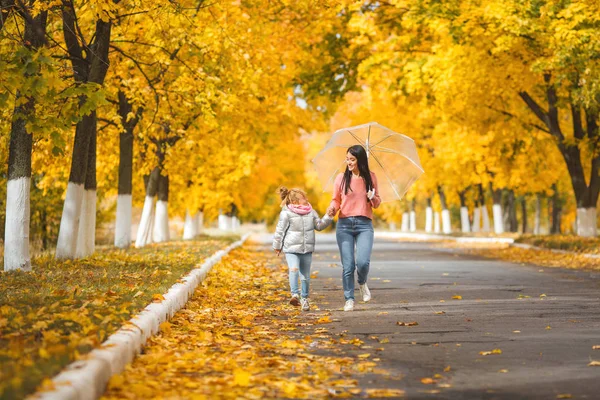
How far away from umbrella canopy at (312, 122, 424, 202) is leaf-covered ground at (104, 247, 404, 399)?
91.0 inches

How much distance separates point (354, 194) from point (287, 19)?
16.6 m

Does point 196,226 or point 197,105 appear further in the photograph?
point 196,226

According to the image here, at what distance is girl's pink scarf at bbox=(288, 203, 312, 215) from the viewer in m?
12.8

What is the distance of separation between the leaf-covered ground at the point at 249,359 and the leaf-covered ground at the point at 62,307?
1.46ft

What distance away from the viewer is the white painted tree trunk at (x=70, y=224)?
17.8 m

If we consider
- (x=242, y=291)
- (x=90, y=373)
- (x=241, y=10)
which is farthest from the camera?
(x=241, y=10)

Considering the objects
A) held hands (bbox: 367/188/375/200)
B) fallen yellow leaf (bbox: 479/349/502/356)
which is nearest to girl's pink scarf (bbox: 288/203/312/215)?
held hands (bbox: 367/188/375/200)

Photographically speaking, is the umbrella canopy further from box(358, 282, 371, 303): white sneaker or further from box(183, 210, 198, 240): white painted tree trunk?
box(183, 210, 198, 240): white painted tree trunk

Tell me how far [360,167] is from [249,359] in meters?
4.67

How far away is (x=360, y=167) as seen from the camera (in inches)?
492

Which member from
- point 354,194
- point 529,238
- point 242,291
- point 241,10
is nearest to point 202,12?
point 241,10

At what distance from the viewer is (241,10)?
949 inches

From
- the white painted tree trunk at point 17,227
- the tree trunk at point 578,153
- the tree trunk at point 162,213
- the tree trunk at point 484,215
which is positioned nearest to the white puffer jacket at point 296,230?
the white painted tree trunk at point 17,227

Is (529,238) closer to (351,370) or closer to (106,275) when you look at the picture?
(106,275)
